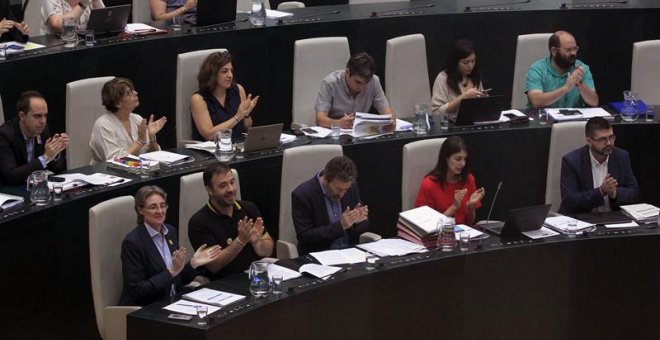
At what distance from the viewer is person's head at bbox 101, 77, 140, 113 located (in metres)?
6.85

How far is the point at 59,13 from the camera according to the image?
7.96 m

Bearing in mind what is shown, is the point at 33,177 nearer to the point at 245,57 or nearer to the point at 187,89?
the point at 187,89

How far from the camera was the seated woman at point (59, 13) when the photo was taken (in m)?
7.85

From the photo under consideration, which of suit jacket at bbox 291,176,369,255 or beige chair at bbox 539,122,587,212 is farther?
beige chair at bbox 539,122,587,212

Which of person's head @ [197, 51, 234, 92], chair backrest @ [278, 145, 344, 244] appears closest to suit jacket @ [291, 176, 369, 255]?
chair backrest @ [278, 145, 344, 244]

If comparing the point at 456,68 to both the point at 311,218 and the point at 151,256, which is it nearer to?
the point at 311,218

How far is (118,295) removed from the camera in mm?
5902

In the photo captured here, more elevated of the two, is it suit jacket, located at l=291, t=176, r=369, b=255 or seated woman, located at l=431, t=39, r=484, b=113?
seated woman, located at l=431, t=39, r=484, b=113

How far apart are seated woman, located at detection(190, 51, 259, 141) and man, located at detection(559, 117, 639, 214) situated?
70.3 inches

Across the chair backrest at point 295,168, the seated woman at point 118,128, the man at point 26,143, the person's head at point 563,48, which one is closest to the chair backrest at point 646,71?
the person's head at point 563,48

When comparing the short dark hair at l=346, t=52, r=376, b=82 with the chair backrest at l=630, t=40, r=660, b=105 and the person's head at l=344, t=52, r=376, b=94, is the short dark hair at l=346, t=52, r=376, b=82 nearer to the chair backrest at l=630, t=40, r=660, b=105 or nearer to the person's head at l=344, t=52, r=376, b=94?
the person's head at l=344, t=52, r=376, b=94

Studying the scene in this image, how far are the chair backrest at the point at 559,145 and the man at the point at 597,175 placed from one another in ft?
0.71

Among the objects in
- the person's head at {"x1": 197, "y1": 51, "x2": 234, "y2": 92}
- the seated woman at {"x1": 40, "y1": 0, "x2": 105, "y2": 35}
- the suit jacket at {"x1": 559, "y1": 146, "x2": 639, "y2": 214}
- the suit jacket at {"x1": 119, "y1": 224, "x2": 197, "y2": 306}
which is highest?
the seated woman at {"x1": 40, "y1": 0, "x2": 105, "y2": 35}

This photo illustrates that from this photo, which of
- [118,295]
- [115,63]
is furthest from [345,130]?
[118,295]
